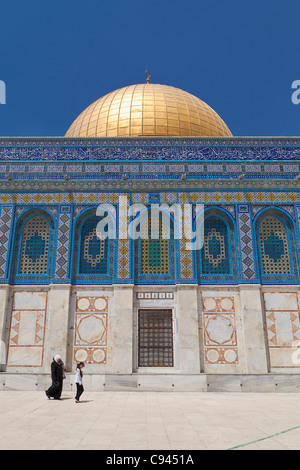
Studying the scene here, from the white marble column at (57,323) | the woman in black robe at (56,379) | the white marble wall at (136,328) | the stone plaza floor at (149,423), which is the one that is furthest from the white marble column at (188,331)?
the woman in black robe at (56,379)

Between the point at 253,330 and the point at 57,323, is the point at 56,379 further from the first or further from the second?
the point at 253,330

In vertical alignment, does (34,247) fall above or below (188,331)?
above

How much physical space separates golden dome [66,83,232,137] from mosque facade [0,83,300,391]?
335 cm

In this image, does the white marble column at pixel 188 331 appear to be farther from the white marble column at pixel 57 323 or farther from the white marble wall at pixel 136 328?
the white marble column at pixel 57 323

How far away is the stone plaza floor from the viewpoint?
14.9 feet

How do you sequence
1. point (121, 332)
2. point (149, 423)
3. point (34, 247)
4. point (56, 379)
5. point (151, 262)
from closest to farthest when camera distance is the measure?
point (149, 423)
point (56, 379)
point (121, 332)
point (151, 262)
point (34, 247)

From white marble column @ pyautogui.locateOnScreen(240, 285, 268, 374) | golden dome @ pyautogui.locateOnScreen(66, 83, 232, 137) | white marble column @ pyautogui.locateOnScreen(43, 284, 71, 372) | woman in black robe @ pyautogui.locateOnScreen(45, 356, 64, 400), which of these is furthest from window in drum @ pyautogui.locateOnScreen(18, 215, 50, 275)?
white marble column @ pyautogui.locateOnScreen(240, 285, 268, 374)

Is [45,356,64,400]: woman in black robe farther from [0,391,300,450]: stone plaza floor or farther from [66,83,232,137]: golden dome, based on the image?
[66,83,232,137]: golden dome

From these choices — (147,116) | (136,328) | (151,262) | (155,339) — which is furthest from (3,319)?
(147,116)

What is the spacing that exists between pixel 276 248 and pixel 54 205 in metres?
7.26

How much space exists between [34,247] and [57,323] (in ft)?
8.56

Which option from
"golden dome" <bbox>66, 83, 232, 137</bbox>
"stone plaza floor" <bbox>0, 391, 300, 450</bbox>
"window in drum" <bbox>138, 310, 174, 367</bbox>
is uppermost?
"golden dome" <bbox>66, 83, 232, 137</bbox>

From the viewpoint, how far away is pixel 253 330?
38.0 feet

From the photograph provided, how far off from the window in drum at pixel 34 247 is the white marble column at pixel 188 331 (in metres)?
4.31
